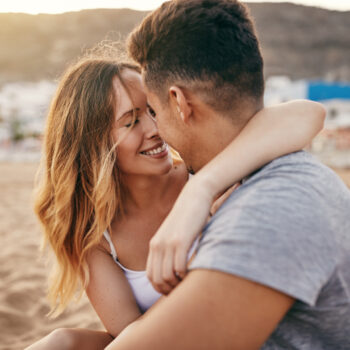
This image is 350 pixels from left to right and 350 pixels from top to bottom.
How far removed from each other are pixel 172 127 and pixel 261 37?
206 feet

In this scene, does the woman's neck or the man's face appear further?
the woman's neck

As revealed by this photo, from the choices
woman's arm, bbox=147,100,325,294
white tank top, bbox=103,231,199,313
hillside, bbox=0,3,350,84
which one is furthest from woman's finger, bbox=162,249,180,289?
hillside, bbox=0,3,350,84

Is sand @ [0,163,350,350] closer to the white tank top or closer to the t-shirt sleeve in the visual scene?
the white tank top

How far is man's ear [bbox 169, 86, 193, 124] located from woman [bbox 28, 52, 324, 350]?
2.41ft

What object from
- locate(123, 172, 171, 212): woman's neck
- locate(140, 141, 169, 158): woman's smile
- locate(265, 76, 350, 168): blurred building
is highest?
locate(140, 141, 169, 158): woman's smile

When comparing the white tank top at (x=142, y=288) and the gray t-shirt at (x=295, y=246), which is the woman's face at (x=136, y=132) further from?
the gray t-shirt at (x=295, y=246)

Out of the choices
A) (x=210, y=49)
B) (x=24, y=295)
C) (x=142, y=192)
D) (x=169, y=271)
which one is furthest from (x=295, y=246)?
(x=24, y=295)

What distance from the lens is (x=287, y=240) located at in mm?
1080

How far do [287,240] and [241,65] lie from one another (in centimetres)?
75

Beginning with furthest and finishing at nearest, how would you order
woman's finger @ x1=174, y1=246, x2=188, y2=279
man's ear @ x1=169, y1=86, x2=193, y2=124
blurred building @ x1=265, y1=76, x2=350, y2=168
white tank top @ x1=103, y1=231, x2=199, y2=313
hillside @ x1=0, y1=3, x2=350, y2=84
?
hillside @ x1=0, y1=3, x2=350, y2=84 < blurred building @ x1=265, y1=76, x2=350, y2=168 < white tank top @ x1=103, y1=231, x2=199, y2=313 < man's ear @ x1=169, y1=86, x2=193, y2=124 < woman's finger @ x1=174, y1=246, x2=188, y2=279

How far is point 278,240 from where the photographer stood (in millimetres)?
1074

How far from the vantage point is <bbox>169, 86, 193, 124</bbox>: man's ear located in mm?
1544

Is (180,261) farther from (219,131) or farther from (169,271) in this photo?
(219,131)

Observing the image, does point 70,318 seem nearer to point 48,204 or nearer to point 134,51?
point 48,204
